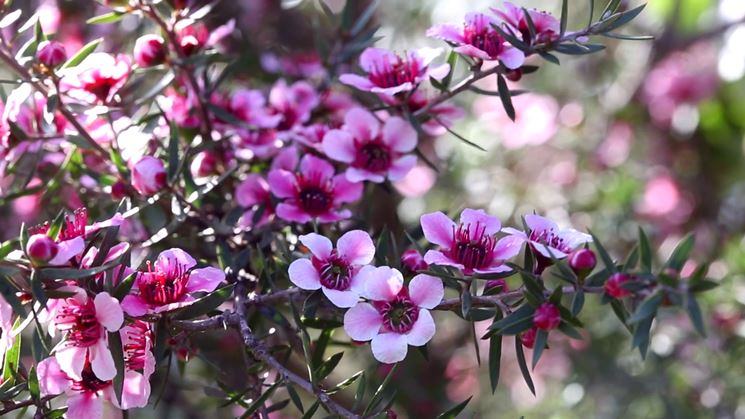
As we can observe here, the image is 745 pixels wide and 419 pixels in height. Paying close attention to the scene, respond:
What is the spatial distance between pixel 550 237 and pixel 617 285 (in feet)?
0.39

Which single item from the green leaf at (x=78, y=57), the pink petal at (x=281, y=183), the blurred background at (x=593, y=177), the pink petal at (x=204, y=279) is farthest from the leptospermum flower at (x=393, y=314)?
the blurred background at (x=593, y=177)

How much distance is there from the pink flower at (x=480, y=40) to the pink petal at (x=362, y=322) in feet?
0.99

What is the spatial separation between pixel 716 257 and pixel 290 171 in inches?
47.6

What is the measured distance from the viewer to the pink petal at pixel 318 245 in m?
0.83

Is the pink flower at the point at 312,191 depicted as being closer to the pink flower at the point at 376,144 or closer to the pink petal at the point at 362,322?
the pink flower at the point at 376,144

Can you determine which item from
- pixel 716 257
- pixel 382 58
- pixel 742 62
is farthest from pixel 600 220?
pixel 382 58

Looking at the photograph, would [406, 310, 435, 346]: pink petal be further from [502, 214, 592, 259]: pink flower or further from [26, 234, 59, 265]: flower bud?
[26, 234, 59, 265]: flower bud

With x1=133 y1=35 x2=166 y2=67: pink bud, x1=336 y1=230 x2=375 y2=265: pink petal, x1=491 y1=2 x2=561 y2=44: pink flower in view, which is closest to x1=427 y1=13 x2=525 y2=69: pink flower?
x1=491 y1=2 x2=561 y2=44: pink flower

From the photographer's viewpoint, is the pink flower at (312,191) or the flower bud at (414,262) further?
the pink flower at (312,191)

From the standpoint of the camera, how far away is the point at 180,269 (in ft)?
2.61

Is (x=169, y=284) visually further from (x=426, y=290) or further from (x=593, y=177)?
(x=593, y=177)

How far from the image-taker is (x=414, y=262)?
876mm

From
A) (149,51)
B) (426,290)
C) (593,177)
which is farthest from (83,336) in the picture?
(593,177)

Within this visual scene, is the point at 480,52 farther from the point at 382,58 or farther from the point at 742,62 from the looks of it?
the point at 742,62
